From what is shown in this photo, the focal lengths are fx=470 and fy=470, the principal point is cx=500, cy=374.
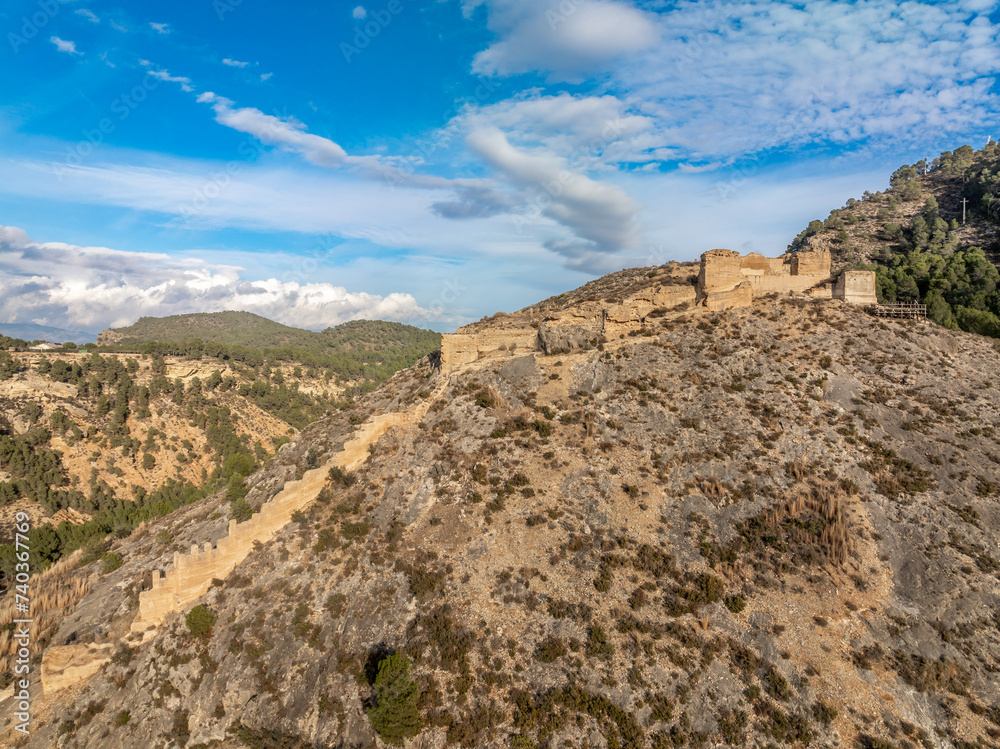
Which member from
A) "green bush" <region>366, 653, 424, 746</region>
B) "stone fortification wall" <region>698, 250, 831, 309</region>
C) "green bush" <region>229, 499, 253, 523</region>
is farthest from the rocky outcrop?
"stone fortification wall" <region>698, 250, 831, 309</region>

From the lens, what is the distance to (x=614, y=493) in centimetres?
2056

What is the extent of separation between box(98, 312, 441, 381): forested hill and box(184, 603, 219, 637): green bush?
244 feet

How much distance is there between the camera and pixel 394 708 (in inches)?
554

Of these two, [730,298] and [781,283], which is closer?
[730,298]

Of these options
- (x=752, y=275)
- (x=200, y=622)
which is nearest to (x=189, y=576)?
(x=200, y=622)

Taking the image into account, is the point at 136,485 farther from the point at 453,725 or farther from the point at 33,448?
the point at 453,725

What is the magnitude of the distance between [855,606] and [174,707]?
24.2 metres

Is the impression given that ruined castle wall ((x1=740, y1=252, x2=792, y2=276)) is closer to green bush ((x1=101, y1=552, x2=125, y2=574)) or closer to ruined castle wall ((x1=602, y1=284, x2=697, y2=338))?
ruined castle wall ((x1=602, y1=284, x2=697, y2=338))

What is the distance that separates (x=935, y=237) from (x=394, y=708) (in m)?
79.8

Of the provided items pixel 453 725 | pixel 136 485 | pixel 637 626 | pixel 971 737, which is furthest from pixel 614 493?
pixel 136 485

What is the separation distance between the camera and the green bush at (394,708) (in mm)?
14086

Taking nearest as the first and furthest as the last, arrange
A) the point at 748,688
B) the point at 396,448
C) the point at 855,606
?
the point at 748,688 → the point at 855,606 → the point at 396,448

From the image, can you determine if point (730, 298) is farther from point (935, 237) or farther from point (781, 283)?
point (935, 237)

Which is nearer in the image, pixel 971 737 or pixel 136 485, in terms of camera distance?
pixel 971 737
